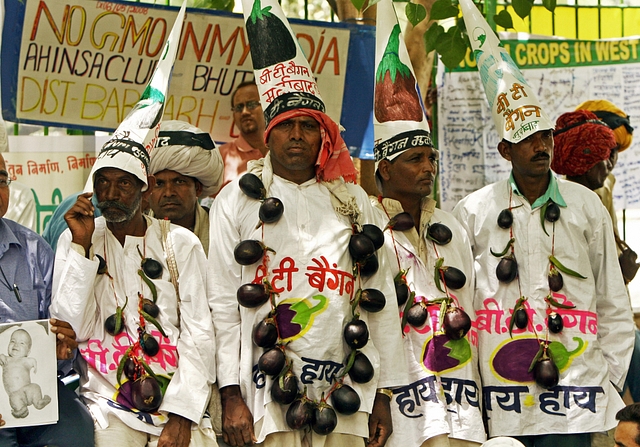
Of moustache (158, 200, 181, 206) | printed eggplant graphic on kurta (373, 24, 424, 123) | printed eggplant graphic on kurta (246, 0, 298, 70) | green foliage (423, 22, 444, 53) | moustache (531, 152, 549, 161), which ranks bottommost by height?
moustache (158, 200, 181, 206)

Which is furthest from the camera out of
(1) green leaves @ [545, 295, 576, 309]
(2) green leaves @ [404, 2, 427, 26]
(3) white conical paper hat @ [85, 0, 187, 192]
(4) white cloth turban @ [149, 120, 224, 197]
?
(2) green leaves @ [404, 2, 427, 26]

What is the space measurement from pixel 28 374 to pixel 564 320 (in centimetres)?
256

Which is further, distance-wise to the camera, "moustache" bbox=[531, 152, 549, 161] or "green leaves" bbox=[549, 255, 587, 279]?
"moustache" bbox=[531, 152, 549, 161]

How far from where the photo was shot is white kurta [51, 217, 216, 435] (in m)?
4.11

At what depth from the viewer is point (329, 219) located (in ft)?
A: 14.7

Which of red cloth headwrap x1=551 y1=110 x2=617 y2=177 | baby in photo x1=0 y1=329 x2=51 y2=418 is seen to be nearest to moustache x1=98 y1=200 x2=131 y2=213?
baby in photo x1=0 y1=329 x2=51 y2=418

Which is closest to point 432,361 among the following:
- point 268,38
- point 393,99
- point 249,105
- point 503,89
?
point 393,99

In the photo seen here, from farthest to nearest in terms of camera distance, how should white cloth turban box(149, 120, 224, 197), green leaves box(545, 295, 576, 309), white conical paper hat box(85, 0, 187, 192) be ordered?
1. white cloth turban box(149, 120, 224, 197)
2. green leaves box(545, 295, 576, 309)
3. white conical paper hat box(85, 0, 187, 192)

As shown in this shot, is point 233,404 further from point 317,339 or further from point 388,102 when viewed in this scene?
point 388,102

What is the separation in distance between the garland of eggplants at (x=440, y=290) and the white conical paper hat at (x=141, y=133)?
4.05 ft

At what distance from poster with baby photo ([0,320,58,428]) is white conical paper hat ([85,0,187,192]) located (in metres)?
0.79

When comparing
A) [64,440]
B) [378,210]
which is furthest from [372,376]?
[64,440]

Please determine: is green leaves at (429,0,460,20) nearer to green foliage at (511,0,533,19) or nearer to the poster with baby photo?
green foliage at (511,0,533,19)

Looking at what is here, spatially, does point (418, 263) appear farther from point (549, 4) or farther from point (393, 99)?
point (549, 4)
